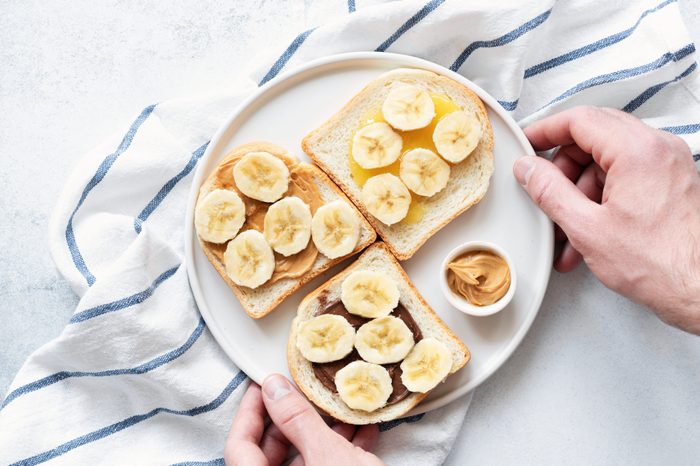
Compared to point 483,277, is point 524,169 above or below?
above

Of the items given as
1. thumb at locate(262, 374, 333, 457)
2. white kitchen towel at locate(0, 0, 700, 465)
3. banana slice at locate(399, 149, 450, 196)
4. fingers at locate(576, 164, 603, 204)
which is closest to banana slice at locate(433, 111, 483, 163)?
banana slice at locate(399, 149, 450, 196)

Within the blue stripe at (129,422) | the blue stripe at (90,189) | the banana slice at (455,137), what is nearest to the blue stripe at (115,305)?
the blue stripe at (90,189)

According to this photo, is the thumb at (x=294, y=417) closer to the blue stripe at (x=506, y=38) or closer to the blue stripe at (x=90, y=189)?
the blue stripe at (x=90, y=189)

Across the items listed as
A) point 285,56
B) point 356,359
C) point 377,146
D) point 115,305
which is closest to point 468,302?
point 356,359

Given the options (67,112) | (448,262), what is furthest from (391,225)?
(67,112)

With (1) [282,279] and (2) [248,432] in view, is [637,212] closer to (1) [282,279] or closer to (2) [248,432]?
(1) [282,279]
